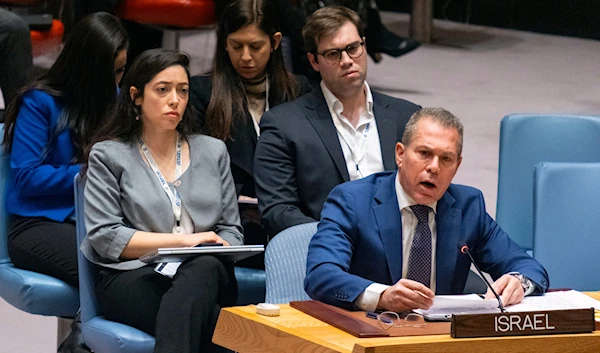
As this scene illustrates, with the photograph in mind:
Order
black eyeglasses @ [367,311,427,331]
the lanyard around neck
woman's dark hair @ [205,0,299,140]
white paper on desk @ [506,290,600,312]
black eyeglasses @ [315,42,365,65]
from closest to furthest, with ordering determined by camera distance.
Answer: black eyeglasses @ [367,311,427,331] → white paper on desk @ [506,290,600,312] → the lanyard around neck → black eyeglasses @ [315,42,365,65] → woman's dark hair @ [205,0,299,140]

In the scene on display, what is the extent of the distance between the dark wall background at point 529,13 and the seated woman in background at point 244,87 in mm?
5880

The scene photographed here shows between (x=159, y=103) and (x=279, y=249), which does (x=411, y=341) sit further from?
(x=159, y=103)

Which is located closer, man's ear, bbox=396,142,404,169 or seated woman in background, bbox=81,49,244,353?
man's ear, bbox=396,142,404,169

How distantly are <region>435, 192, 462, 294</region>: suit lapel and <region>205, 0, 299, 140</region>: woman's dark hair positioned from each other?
1038 millimetres

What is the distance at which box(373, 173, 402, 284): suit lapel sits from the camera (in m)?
2.76

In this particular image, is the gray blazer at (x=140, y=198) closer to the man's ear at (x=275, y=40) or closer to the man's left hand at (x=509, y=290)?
the man's ear at (x=275, y=40)

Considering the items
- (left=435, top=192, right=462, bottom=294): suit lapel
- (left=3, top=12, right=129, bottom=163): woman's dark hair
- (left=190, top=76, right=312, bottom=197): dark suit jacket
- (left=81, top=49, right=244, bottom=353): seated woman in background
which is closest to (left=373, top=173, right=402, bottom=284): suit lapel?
(left=435, top=192, right=462, bottom=294): suit lapel

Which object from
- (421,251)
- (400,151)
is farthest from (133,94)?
(421,251)

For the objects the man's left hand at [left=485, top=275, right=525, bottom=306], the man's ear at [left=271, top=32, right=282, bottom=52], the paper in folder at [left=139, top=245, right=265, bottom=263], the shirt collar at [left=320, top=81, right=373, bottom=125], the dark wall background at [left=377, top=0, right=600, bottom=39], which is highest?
the man's ear at [left=271, top=32, right=282, bottom=52]

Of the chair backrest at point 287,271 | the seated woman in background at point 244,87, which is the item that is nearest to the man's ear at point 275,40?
the seated woman in background at point 244,87

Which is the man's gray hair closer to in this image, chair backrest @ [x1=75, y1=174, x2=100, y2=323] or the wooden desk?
the wooden desk

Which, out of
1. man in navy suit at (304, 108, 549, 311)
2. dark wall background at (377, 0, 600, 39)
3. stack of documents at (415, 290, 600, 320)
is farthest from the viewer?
dark wall background at (377, 0, 600, 39)

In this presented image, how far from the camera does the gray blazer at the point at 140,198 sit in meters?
3.09

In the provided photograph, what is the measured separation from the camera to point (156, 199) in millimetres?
3176
